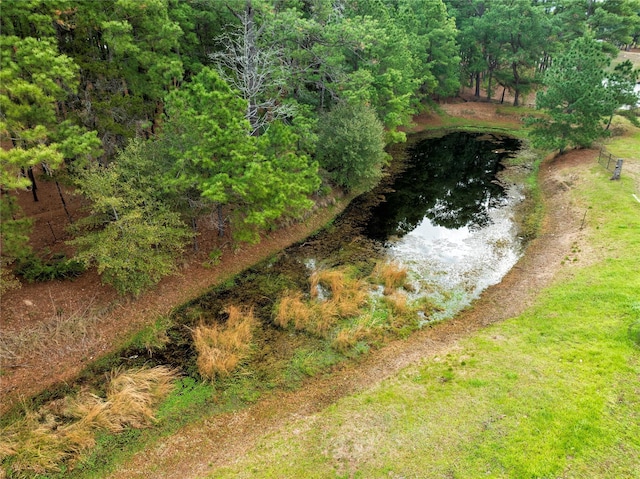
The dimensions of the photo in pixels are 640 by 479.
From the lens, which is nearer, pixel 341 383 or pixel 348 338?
pixel 341 383

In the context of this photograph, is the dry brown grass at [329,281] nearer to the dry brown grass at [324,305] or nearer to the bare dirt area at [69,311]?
the dry brown grass at [324,305]

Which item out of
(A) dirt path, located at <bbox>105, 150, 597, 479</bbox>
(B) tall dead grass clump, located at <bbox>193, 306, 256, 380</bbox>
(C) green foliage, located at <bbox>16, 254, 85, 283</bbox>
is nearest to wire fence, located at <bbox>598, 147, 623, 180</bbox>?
(A) dirt path, located at <bbox>105, 150, 597, 479</bbox>

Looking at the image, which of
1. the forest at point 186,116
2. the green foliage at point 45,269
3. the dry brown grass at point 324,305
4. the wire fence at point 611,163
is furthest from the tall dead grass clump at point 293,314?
the wire fence at point 611,163

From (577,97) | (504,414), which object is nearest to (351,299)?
(504,414)

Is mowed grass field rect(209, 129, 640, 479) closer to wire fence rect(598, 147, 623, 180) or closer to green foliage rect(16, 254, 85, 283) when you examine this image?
green foliage rect(16, 254, 85, 283)

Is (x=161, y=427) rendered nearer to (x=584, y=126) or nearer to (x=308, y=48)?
(x=308, y=48)

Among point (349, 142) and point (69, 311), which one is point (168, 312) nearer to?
point (69, 311)
